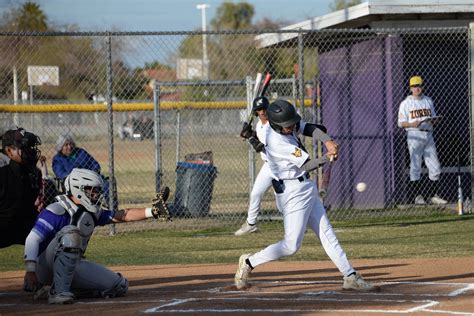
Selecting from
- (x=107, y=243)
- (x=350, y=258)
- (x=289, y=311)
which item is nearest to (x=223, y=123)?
(x=107, y=243)

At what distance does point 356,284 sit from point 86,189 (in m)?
2.36

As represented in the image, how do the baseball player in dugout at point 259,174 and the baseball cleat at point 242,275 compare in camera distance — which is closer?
the baseball cleat at point 242,275

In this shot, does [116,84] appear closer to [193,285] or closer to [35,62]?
[35,62]

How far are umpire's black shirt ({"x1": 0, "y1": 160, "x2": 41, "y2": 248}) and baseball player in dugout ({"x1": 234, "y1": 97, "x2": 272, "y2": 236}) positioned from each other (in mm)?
3315

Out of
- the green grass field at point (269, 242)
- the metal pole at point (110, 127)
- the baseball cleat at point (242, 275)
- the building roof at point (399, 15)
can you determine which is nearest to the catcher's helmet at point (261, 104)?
the green grass field at point (269, 242)

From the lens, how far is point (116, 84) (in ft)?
109

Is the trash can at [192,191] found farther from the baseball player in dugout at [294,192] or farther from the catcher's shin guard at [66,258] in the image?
the catcher's shin guard at [66,258]

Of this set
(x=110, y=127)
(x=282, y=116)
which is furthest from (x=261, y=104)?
(x=282, y=116)

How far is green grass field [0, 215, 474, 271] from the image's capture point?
36.0ft

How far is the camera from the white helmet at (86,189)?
782cm

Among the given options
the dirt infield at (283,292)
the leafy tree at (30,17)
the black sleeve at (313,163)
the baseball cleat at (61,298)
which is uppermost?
the leafy tree at (30,17)

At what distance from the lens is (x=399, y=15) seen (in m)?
15.4

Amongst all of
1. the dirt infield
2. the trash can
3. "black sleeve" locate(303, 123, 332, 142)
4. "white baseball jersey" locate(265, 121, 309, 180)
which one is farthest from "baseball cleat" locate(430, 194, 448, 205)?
"white baseball jersey" locate(265, 121, 309, 180)

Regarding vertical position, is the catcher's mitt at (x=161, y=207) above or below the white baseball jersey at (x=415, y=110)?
below
